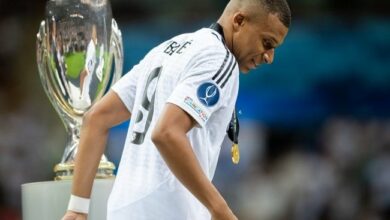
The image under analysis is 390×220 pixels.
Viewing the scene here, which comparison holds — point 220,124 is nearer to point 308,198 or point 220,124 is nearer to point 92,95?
point 92,95

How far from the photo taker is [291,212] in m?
8.96

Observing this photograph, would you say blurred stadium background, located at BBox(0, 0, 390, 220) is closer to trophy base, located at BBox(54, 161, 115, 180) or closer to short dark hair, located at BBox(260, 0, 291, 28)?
trophy base, located at BBox(54, 161, 115, 180)

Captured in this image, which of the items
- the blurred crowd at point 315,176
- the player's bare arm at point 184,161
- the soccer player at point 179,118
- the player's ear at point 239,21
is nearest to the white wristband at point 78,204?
the soccer player at point 179,118

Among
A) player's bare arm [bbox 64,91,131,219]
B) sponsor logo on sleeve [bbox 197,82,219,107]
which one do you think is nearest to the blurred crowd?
player's bare arm [bbox 64,91,131,219]

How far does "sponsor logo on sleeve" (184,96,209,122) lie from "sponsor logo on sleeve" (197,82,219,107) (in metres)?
0.02

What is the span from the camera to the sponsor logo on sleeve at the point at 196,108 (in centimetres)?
318

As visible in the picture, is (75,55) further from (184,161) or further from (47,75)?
(184,161)

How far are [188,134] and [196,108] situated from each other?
0.48 feet

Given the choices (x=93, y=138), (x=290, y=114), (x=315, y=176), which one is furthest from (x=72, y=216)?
(x=290, y=114)

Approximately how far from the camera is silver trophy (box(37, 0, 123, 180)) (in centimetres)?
415

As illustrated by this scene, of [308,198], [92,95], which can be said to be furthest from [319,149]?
[92,95]

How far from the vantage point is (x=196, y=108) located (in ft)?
10.5

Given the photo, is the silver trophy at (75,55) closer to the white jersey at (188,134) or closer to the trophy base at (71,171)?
the trophy base at (71,171)

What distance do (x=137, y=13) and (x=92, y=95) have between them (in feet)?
20.0
